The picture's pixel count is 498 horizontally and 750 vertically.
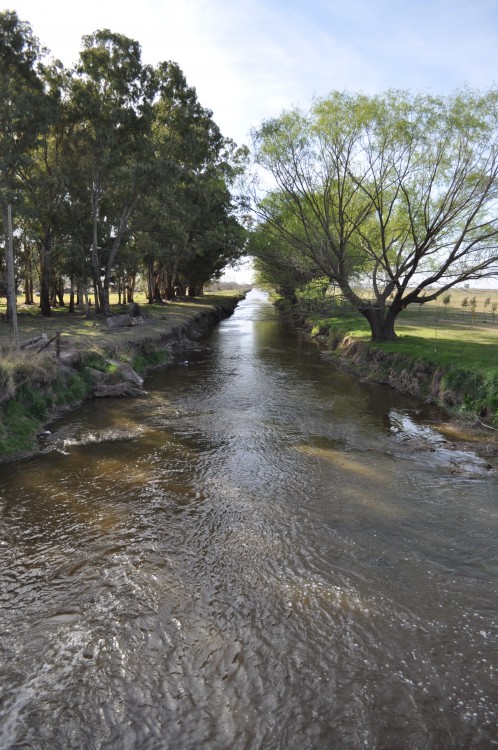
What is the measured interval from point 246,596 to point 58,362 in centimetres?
1302

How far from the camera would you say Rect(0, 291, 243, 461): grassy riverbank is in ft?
43.0

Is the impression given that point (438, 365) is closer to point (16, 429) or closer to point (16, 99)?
point (16, 429)

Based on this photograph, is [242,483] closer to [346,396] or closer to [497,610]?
[497,610]

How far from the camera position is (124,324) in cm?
3142

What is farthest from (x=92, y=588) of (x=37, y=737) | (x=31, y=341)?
(x=31, y=341)

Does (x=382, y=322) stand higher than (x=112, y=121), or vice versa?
(x=112, y=121)

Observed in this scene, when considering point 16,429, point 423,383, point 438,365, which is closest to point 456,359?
point 438,365

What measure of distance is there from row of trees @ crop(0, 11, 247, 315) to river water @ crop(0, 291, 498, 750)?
58.1 feet

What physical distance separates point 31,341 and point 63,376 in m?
2.76

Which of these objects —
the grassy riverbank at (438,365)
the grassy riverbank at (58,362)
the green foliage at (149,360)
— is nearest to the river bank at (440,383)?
the grassy riverbank at (438,365)

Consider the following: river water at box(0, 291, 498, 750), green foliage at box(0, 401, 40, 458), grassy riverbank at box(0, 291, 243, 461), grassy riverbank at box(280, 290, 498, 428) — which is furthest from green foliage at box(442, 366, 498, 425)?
green foliage at box(0, 401, 40, 458)

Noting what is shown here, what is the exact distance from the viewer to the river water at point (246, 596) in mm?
5043

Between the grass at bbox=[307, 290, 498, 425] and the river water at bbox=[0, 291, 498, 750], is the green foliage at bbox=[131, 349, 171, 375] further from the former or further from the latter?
the grass at bbox=[307, 290, 498, 425]

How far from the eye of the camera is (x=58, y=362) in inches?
678
